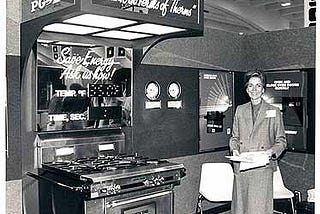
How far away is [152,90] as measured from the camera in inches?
145

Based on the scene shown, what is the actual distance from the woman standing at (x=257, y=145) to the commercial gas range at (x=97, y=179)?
55cm

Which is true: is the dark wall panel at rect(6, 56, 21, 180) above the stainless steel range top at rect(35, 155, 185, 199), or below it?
above

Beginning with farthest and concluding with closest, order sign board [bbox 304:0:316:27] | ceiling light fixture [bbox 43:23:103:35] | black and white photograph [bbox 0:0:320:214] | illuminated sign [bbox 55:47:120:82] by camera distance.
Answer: sign board [bbox 304:0:316:27] < illuminated sign [bbox 55:47:120:82] < ceiling light fixture [bbox 43:23:103:35] < black and white photograph [bbox 0:0:320:214]

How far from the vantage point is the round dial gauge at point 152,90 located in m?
3.66

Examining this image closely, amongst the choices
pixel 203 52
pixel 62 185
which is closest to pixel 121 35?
pixel 203 52

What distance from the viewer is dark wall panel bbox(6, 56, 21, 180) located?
2771 mm

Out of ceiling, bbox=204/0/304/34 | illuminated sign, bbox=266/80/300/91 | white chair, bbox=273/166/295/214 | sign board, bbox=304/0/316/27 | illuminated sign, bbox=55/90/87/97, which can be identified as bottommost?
white chair, bbox=273/166/295/214

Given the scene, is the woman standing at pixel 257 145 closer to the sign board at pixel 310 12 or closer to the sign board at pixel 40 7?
the sign board at pixel 40 7

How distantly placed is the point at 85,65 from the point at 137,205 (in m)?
1.17

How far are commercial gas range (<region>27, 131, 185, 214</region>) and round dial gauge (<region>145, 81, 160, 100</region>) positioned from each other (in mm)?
590

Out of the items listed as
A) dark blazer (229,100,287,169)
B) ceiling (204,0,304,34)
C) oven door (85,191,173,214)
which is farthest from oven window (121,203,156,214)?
ceiling (204,0,304,34)

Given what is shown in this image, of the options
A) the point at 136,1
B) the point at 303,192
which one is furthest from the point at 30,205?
the point at 303,192

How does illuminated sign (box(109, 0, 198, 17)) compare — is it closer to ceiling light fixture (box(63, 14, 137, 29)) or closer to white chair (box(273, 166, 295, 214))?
ceiling light fixture (box(63, 14, 137, 29))

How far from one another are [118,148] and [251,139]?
1.09 metres
